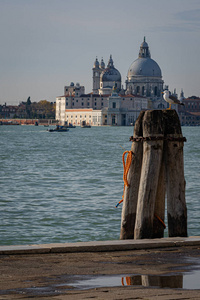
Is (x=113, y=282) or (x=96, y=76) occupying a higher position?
(x=96, y=76)

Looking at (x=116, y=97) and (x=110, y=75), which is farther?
(x=110, y=75)

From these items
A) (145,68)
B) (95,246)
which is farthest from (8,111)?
(95,246)

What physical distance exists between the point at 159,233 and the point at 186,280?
5.36 feet

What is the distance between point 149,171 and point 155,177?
0.21ft

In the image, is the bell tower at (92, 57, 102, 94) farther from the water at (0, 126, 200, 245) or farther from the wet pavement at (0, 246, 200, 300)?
the wet pavement at (0, 246, 200, 300)

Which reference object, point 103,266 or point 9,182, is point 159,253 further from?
point 9,182

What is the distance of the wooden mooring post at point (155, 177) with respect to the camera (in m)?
4.75

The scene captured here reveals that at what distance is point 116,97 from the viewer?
119 meters

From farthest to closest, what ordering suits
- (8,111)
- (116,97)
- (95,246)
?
1. (8,111)
2. (116,97)
3. (95,246)

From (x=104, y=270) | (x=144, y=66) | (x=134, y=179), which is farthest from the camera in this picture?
(x=144, y=66)

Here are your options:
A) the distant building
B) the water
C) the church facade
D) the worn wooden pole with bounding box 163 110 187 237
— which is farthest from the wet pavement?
the distant building

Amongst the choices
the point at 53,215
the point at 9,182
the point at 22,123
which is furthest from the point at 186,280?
the point at 22,123

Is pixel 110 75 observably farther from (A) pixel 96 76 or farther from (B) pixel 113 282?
(B) pixel 113 282

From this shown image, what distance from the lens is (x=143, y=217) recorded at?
4.77 metres
